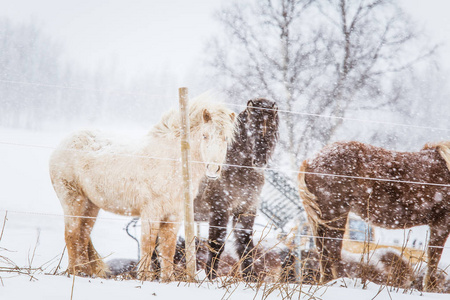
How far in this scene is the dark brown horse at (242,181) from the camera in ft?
7.59

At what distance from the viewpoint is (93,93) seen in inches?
104

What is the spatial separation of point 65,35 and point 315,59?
6.50 ft

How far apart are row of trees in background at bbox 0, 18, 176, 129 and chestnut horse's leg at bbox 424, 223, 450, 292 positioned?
6.68ft

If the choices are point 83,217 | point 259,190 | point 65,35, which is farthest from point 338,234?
point 65,35

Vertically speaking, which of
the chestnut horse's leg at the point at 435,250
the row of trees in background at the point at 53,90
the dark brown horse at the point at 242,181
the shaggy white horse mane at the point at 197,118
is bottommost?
the chestnut horse's leg at the point at 435,250

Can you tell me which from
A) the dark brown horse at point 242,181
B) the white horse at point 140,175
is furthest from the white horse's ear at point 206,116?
the dark brown horse at point 242,181

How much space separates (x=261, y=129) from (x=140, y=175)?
780 mm

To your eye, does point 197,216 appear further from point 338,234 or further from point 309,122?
point 309,122

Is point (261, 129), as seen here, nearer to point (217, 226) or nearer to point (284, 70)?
point (217, 226)

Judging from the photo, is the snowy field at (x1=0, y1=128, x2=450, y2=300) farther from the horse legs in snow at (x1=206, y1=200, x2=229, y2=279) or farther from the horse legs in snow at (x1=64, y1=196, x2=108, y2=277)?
the horse legs in snow at (x1=206, y1=200, x2=229, y2=279)

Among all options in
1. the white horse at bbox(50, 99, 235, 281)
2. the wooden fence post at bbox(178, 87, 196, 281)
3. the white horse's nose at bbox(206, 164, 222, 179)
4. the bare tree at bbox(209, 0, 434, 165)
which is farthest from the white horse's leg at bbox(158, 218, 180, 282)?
the bare tree at bbox(209, 0, 434, 165)

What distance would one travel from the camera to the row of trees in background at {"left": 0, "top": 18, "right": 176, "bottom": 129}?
2.50 meters

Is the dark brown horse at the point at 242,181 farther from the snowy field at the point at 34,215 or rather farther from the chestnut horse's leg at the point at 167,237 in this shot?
the snowy field at the point at 34,215

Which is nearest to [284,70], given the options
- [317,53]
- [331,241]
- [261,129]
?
[317,53]
